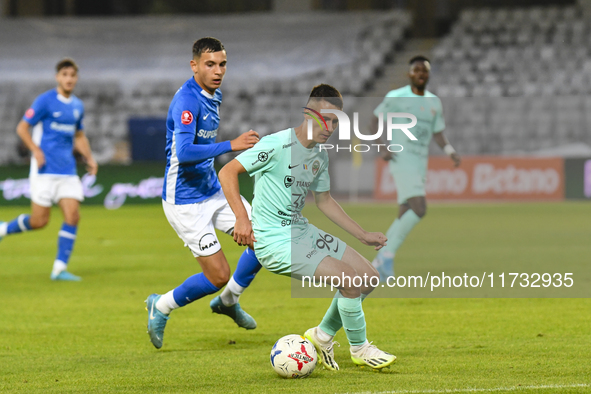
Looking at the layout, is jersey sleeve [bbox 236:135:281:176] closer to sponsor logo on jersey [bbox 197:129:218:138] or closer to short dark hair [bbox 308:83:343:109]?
short dark hair [bbox 308:83:343:109]

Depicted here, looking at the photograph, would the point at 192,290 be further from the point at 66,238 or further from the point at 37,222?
the point at 37,222

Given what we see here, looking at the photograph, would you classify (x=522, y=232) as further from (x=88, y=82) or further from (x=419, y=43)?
(x=88, y=82)

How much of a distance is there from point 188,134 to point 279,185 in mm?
835

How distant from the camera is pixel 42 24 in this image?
1168 inches

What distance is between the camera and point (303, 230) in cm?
468

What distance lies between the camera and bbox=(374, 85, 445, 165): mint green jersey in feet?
27.1

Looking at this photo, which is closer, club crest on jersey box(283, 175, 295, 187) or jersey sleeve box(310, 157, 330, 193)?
club crest on jersey box(283, 175, 295, 187)

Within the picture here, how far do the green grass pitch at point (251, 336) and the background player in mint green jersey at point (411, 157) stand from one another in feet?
2.57

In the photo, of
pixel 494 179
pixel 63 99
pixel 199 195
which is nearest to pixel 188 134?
pixel 199 195

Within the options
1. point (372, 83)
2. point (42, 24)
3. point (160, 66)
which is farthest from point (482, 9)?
point (42, 24)

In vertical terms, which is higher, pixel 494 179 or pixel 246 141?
pixel 246 141

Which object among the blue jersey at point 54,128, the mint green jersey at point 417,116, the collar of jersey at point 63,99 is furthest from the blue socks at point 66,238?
the mint green jersey at point 417,116

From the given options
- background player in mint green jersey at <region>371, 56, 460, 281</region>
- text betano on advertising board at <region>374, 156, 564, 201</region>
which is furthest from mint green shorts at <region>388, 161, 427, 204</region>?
text betano on advertising board at <region>374, 156, 564, 201</region>

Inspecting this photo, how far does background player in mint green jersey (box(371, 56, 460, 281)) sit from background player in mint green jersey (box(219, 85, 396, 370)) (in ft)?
11.3
